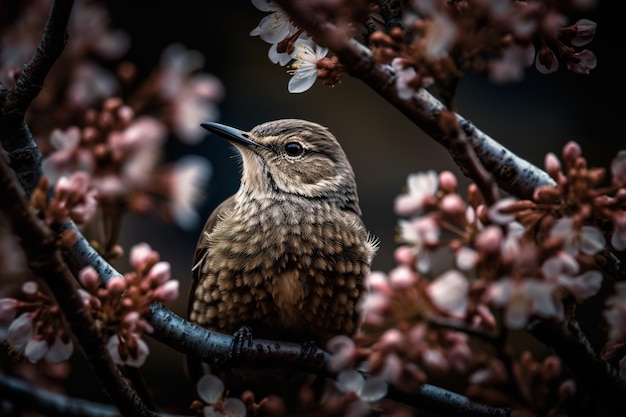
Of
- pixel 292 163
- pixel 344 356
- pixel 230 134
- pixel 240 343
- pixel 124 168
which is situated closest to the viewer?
pixel 344 356

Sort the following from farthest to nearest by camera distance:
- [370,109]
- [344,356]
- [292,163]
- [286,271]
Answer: [370,109], [292,163], [286,271], [344,356]

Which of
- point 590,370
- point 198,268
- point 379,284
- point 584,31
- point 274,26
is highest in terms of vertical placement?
point 584,31

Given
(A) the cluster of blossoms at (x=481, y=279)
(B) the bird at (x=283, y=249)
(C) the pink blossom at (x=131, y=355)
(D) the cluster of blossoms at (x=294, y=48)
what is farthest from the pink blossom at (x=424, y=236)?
(B) the bird at (x=283, y=249)

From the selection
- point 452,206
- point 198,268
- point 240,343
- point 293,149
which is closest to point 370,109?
point 293,149

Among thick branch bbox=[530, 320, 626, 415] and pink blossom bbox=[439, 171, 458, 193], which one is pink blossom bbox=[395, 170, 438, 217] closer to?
pink blossom bbox=[439, 171, 458, 193]

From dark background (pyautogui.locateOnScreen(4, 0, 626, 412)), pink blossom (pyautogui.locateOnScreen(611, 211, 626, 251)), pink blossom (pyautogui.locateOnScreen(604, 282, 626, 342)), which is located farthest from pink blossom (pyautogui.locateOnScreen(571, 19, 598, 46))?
dark background (pyautogui.locateOnScreen(4, 0, 626, 412))

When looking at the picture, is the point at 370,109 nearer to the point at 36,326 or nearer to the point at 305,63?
the point at 305,63

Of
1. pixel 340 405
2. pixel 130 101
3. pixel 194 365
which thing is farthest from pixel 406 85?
pixel 194 365
